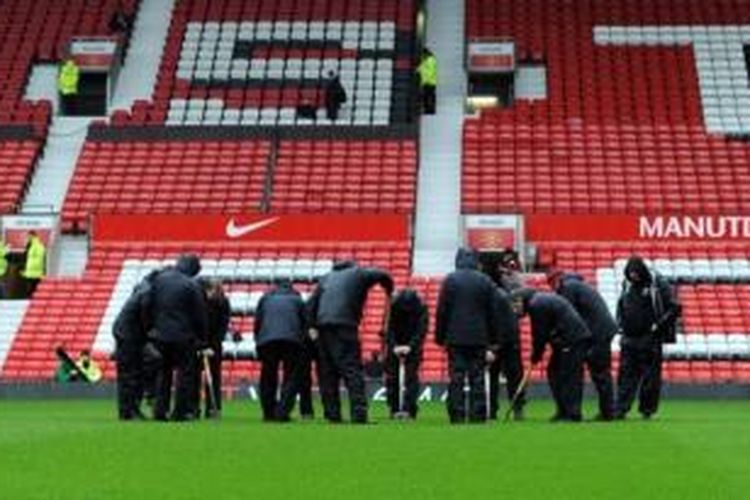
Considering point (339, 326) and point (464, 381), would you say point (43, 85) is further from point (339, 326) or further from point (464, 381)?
point (464, 381)

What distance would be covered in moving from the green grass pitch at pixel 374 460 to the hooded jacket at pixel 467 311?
0.90 m

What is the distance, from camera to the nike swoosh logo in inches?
1403

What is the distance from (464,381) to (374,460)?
18.5 ft

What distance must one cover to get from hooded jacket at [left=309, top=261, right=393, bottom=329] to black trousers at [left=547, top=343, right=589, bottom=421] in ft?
6.52

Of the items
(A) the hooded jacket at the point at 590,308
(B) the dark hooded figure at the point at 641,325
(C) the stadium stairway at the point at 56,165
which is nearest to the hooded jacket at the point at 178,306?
(A) the hooded jacket at the point at 590,308

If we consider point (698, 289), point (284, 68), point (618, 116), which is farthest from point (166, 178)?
point (698, 289)

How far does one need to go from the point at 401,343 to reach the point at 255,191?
18.2 metres

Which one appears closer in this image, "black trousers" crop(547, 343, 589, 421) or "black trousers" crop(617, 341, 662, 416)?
"black trousers" crop(547, 343, 589, 421)

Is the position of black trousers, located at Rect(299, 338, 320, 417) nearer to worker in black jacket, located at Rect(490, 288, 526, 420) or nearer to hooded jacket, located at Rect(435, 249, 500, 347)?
hooded jacket, located at Rect(435, 249, 500, 347)

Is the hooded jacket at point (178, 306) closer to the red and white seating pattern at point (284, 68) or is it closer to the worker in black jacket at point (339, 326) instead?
the worker in black jacket at point (339, 326)

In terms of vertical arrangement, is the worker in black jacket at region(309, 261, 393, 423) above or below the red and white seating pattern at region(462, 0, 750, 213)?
below

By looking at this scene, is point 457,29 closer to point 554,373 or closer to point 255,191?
point 255,191

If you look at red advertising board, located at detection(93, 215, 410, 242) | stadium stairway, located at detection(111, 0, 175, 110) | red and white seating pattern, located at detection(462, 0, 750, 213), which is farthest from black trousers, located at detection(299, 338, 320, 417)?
stadium stairway, located at detection(111, 0, 175, 110)

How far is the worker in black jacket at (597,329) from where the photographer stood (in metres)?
18.4
